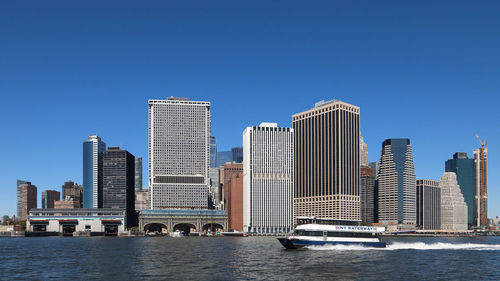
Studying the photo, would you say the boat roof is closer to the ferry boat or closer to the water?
the ferry boat

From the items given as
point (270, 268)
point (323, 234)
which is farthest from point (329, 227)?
point (270, 268)

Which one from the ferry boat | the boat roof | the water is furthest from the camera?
the boat roof

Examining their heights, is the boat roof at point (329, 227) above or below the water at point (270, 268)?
above

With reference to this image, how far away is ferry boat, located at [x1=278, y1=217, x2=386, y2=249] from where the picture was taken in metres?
142

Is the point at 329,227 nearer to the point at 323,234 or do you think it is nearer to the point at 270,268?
the point at 323,234

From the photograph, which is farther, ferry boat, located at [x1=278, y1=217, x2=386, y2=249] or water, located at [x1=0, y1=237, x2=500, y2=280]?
ferry boat, located at [x1=278, y1=217, x2=386, y2=249]

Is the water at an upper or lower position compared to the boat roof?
lower

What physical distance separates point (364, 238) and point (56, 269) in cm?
8203

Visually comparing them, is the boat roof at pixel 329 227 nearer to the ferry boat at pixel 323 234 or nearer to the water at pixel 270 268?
the ferry boat at pixel 323 234

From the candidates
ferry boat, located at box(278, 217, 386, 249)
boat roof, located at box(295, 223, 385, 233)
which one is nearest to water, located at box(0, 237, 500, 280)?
ferry boat, located at box(278, 217, 386, 249)

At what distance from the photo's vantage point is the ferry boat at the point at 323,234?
466 ft

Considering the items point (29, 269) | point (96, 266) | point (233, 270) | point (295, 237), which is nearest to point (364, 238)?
point (295, 237)


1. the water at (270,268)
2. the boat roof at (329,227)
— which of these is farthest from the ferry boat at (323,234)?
the water at (270,268)

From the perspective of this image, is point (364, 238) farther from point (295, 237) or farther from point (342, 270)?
point (342, 270)
